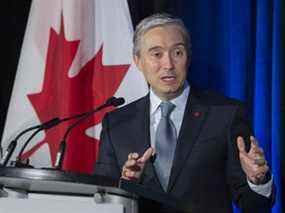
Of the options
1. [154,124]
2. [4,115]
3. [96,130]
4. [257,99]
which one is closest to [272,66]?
[257,99]

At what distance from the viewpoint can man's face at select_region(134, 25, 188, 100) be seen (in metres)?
2.21

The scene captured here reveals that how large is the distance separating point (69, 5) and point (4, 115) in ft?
2.31

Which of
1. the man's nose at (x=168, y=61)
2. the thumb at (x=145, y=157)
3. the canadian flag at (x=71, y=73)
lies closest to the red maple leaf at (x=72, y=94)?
the canadian flag at (x=71, y=73)

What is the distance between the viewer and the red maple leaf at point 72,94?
2656mm

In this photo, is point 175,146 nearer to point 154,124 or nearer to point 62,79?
point 154,124

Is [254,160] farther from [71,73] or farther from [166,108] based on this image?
[71,73]

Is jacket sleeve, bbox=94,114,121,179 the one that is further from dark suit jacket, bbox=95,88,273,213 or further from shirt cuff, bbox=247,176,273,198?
shirt cuff, bbox=247,176,273,198

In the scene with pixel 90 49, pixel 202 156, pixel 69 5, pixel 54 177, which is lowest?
pixel 202 156

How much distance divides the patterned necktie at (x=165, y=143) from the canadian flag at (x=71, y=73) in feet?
1.67

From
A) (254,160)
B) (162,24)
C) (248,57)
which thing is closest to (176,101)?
(162,24)

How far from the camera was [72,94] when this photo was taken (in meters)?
2.70

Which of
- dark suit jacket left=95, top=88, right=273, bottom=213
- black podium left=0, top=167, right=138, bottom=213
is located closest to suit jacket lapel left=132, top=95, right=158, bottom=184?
dark suit jacket left=95, top=88, right=273, bottom=213

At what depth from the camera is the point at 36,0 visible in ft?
9.29

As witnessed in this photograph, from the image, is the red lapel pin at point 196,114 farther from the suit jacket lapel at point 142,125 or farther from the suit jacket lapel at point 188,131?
the suit jacket lapel at point 142,125
